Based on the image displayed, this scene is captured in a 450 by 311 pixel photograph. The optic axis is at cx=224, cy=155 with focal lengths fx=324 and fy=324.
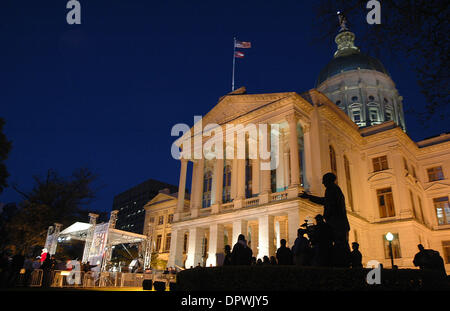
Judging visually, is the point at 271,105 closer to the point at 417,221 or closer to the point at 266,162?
the point at 266,162

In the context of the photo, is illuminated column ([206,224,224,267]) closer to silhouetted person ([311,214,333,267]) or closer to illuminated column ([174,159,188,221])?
illuminated column ([174,159,188,221])

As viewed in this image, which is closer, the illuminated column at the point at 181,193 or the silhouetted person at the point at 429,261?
the silhouetted person at the point at 429,261

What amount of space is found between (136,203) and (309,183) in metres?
85.7

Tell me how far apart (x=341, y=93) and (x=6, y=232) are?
150ft

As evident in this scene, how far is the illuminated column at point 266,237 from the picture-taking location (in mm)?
24078

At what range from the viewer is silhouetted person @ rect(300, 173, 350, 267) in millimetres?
7184

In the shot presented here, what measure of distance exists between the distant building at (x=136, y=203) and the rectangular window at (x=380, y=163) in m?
71.1

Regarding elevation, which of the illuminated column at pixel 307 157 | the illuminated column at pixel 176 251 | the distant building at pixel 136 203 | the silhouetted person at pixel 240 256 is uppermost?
the distant building at pixel 136 203

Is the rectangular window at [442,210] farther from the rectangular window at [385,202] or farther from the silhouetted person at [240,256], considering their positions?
the silhouetted person at [240,256]

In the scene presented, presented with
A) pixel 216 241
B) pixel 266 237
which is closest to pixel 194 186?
pixel 216 241

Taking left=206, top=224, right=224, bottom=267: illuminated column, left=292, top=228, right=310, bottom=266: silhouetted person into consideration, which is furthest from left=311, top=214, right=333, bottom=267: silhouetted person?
left=206, top=224, right=224, bottom=267: illuminated column

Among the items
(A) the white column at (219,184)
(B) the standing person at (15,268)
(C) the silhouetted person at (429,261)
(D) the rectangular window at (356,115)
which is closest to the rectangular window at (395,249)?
(A) the white column at (219,184)
